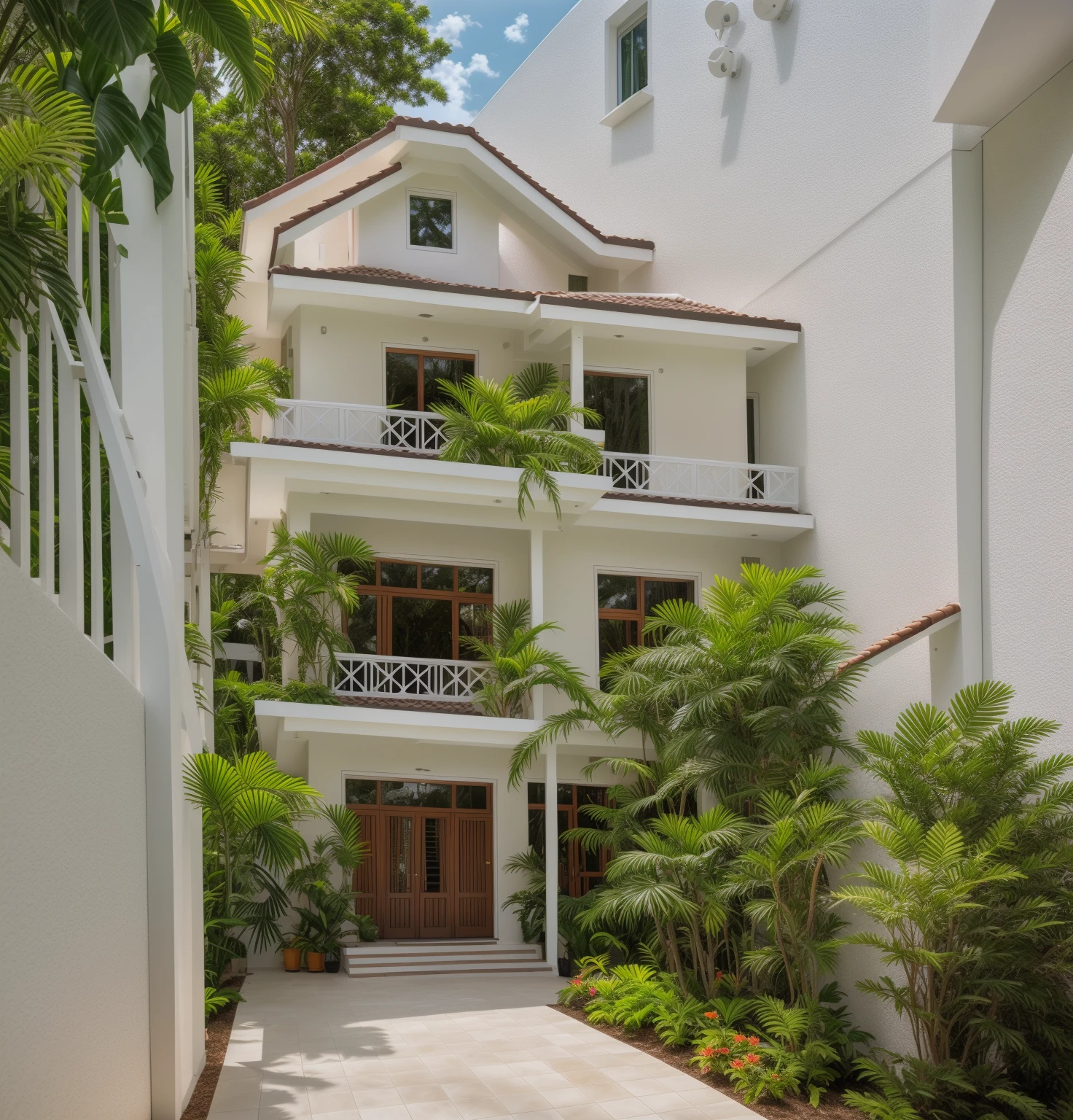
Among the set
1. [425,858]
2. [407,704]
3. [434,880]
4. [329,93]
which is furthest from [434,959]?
[329,93]

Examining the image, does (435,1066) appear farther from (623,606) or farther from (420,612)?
(623,606)

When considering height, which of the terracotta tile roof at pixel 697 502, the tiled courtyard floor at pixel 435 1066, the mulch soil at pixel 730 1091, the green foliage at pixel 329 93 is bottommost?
the mulch soil at pixel 730 1091

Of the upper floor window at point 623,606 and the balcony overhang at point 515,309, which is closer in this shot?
the balcony overhang at point 515,309

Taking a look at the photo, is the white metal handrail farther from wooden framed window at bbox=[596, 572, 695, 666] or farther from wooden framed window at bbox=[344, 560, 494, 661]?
wooden framed window at bbox=[596, 572, 695, 666]

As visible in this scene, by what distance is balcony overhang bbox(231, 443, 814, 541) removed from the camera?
47.7 ft

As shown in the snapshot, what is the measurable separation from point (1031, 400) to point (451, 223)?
30.6ft

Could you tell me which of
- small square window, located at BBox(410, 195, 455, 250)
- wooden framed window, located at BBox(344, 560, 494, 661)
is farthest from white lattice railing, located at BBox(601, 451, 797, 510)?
small square window, located at BBox(410, 195, 455, 250)

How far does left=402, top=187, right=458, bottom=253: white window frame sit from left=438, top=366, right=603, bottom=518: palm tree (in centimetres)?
360

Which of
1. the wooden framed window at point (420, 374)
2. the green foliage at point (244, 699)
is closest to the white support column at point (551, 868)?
the green foliage at point (244, 699)

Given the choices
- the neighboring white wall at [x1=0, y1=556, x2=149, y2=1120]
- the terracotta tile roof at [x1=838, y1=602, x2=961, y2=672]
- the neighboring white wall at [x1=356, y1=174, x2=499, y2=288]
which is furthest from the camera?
the neighboring white wall at [x1=356, y1=174, x2=499, y2=288]

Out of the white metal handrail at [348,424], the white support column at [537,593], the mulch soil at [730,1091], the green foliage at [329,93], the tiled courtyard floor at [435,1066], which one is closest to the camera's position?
the tiled courtyard floor at [435,1066]

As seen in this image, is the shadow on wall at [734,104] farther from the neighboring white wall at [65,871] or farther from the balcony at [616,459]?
the neighboring white wall at [65,871]

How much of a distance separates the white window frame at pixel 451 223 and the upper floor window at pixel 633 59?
163 inches

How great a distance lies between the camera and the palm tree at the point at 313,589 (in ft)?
47.2
